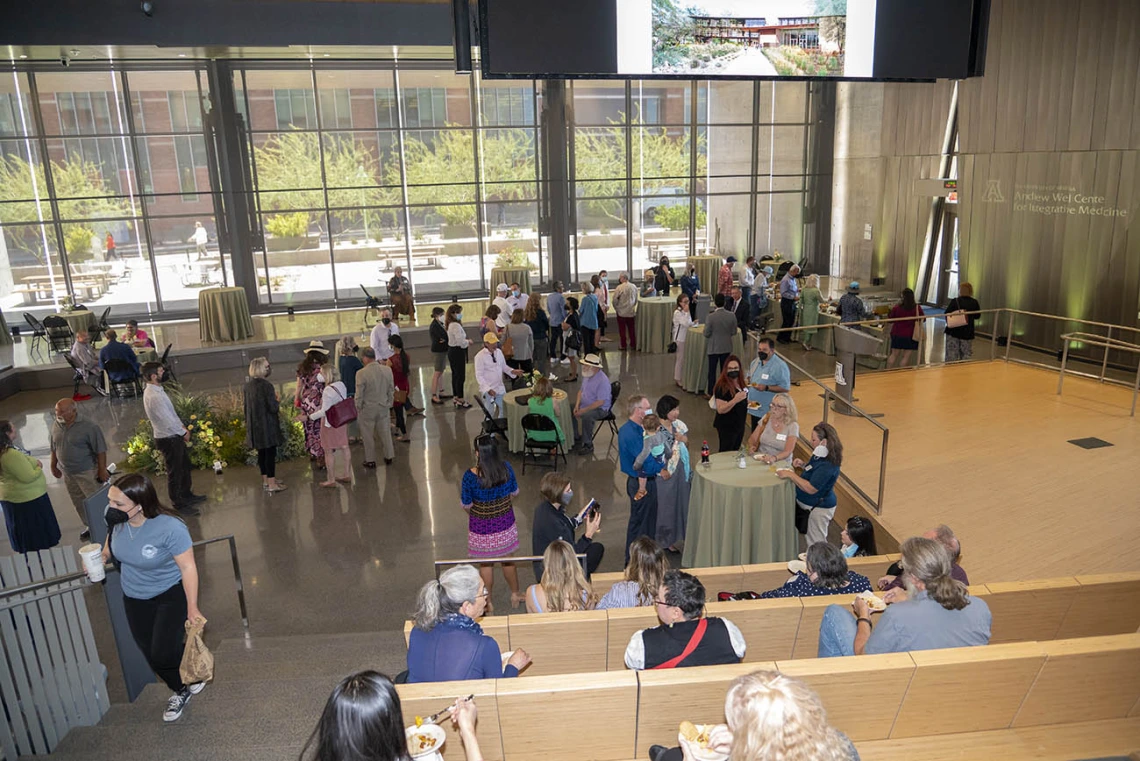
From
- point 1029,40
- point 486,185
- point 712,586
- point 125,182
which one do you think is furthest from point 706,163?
point 712,586

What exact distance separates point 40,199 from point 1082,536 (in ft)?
66.1

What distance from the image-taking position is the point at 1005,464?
27.7 feet

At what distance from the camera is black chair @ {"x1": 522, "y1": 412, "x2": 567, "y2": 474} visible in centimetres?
906

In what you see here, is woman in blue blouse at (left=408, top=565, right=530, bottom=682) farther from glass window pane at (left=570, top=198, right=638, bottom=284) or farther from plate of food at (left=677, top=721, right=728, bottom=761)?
glass window pane at (left=570, top=198, right=638, bottom=284)

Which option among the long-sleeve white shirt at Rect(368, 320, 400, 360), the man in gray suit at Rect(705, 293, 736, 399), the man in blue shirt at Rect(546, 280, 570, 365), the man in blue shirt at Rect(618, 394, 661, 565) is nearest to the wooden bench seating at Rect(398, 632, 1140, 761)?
the man in blue shirt at Rect(618, 394, 661, 565)

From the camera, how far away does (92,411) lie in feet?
41.1

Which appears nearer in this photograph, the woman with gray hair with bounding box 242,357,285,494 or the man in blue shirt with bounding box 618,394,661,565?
the man in blue shirt with bounding box 618,394,661,565

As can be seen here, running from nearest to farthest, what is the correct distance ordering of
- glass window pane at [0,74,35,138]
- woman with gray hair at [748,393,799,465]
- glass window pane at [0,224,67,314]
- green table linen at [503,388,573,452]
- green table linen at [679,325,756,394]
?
1. woman with gray hair at [748,393,799,465]
2. green table linen at [503,388,573,452]
3. green table linen at [679,325,756,394]
4. glass window pane at [0,74,35,138]
5. glass window pane at [0,224,67,314]

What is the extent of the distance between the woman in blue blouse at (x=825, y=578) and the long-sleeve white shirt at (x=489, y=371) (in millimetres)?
5823

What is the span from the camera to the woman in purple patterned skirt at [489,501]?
6.02 meters

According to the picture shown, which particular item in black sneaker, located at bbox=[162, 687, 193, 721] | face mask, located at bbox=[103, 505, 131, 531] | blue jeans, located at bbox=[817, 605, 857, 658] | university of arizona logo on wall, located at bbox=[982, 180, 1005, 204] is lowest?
black sneaker, located at bbox=[162, 687, 193, 721]

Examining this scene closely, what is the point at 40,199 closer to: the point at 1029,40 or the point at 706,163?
the point at 706,163

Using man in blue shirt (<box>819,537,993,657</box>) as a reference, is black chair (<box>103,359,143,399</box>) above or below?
below

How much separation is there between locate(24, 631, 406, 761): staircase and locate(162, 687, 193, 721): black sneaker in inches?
1.3
